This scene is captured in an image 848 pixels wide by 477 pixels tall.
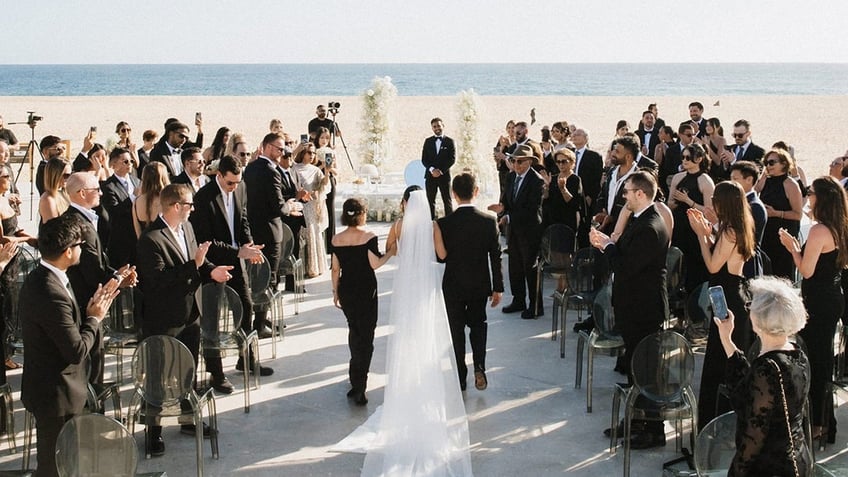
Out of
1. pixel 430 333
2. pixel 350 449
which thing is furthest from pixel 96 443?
pixel 430 333

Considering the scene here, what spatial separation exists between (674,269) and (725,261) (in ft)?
7.08

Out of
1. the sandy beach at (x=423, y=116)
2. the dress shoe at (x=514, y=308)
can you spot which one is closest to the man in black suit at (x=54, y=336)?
the dress shoe at (x=514, y=308)

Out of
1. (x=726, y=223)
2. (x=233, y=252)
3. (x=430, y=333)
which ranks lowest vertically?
(x=430, y=333)

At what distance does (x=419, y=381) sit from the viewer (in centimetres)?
634

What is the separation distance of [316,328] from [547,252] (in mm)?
2678

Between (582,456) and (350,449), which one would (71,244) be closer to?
(350,449)

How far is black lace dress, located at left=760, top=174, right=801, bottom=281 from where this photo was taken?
8.43 meters

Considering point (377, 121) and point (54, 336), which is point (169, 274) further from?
point (377, 121)

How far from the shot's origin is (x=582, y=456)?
6152 millimetres

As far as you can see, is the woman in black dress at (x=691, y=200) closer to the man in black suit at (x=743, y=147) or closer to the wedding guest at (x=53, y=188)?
the man in black suit at (x=743, y=147)

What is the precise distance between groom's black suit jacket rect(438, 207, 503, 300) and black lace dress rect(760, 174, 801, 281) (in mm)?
3072

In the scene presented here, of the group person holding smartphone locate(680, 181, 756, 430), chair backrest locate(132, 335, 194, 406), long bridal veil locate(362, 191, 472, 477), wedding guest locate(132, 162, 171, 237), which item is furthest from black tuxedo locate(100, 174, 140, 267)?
person holding smartphone locate(680, 181, 756, 430)

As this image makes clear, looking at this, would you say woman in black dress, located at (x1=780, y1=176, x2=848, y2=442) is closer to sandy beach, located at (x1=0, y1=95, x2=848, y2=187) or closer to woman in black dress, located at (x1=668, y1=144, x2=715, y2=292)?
woman in black dress, located at (x1=668, y1=144, x2=715, y2=292)

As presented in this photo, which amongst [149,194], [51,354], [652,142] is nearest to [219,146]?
[149,194]
